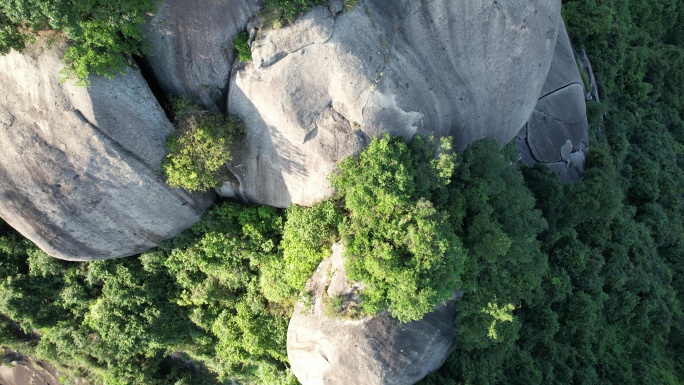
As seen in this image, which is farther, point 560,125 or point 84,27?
point 560,125

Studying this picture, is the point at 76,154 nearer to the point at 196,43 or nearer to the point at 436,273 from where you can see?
the point at 196,43

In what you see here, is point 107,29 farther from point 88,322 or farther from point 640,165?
point 640,165

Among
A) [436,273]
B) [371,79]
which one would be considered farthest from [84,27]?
[436,273]

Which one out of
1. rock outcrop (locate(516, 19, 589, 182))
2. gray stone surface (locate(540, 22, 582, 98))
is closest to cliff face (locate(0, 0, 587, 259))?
rock outcrop (locate(516, 19, 589, 182))

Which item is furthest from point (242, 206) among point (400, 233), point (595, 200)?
point (595, 200)

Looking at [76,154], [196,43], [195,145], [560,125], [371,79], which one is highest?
[196,43]

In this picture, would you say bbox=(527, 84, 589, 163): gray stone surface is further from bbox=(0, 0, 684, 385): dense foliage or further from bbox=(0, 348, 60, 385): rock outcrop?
bbox=(0, 348, 60, 385): rock outcrop
